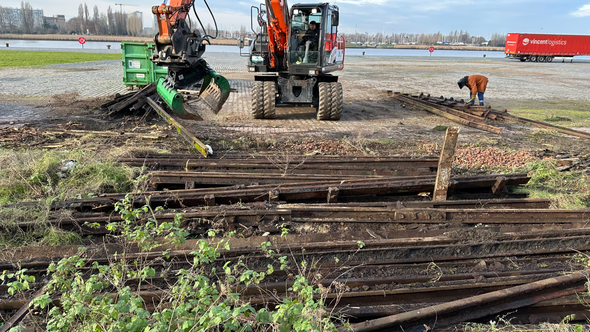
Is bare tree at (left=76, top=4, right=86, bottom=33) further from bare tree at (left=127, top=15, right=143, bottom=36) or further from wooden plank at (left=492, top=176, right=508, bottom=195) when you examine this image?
wooden plank at (left=492, top=176, right=508, bottom=195)

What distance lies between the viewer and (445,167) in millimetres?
5648

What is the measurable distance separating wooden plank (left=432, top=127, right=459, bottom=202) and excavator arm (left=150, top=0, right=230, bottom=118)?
224 inches

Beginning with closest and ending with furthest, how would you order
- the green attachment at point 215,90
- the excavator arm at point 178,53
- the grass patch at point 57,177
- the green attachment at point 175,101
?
the grass patch at point 57,177, the green attachment at point 175,101, the excavator arm at point 178,53, the green attachment at point 215,90

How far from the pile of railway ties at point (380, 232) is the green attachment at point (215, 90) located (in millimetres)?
2905

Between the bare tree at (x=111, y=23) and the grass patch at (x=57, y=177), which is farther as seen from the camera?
the bare tree at (x=111, y=23)

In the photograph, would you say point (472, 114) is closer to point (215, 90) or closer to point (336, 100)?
point (336, 100)

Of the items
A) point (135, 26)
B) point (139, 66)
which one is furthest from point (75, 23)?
point (139, 66)

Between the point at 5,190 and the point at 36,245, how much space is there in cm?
179

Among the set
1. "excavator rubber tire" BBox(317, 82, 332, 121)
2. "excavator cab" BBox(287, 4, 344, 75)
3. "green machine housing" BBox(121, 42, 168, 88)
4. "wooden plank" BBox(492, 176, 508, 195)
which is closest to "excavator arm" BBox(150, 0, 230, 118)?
"excavator cab" BBox(287, 4, 344, 75)

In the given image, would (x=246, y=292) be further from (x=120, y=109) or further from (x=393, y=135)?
(x=120, y=109)

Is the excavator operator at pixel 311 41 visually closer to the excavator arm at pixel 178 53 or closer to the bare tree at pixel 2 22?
the excavator arm at pixel 178 53

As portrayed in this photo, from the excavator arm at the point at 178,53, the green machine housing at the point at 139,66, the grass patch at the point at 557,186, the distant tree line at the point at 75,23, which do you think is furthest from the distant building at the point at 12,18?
the grass patch at the point at 557,186

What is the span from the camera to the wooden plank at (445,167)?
5.44 metres

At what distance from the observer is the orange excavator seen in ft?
37.3
